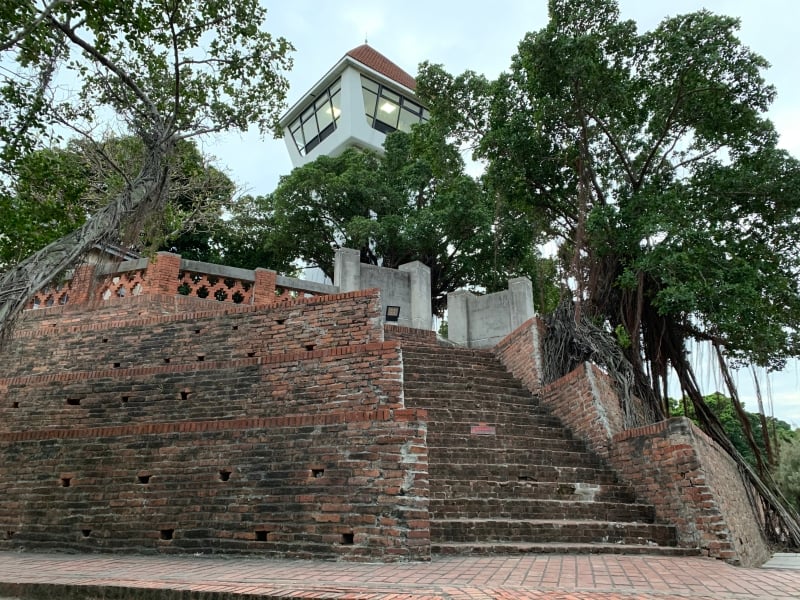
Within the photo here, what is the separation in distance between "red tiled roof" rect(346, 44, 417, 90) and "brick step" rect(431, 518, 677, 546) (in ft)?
72.7

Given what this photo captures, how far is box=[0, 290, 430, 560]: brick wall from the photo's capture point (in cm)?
521

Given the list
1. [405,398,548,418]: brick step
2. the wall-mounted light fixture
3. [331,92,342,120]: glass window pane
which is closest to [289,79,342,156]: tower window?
[331,92,342,120]: glass window pane

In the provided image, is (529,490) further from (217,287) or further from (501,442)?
(217,287)

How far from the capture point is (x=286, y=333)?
23.6 ft

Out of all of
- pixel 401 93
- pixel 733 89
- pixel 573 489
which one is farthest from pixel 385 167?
pixel 573 489

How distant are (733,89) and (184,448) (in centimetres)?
1075

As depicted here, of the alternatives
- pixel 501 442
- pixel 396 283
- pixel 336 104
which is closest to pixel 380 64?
pixel 336 104

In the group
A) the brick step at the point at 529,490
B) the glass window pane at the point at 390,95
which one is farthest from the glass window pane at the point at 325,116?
the brick step at the point at 529,490

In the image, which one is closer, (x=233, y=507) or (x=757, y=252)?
(x=233, y=507)

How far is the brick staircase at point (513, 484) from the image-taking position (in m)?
5.56

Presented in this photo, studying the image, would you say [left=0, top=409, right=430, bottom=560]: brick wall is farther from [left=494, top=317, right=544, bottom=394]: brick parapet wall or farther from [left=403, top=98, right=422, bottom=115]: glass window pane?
[left=403, top=98, right=422, bottom=115]: glass window pane

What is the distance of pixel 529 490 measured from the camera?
6.45m

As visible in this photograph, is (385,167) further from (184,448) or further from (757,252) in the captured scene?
(184,448)

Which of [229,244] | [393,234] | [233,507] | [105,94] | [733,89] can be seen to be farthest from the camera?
[229,244]
